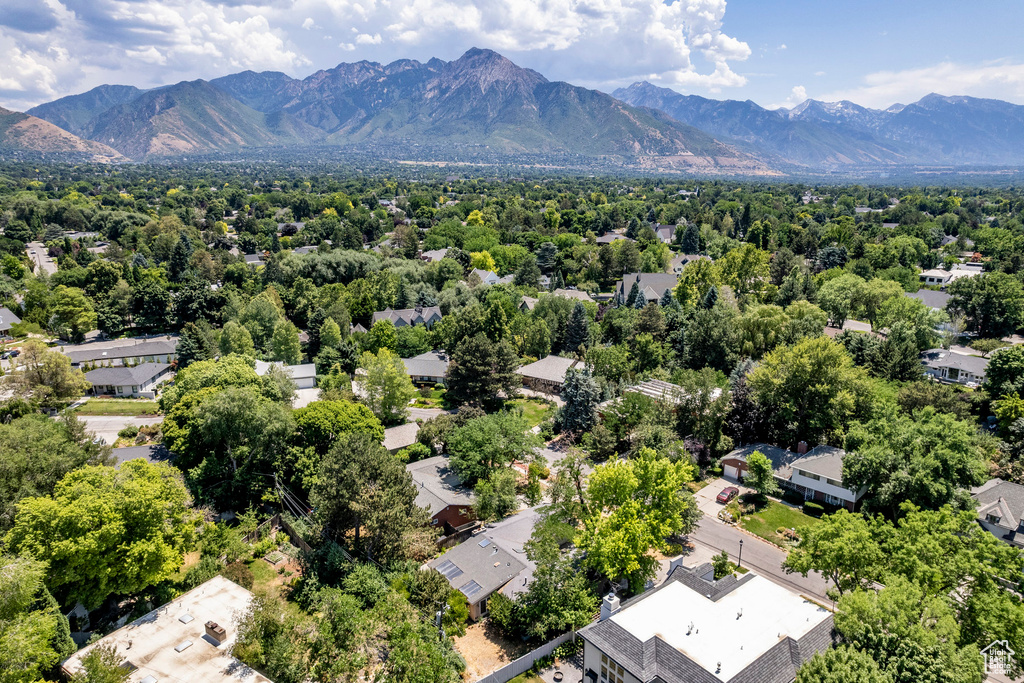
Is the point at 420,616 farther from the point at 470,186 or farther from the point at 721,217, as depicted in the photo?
the point at 470,186

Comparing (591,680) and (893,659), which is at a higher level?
(893,659)

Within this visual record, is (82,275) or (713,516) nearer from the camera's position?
(713,516)

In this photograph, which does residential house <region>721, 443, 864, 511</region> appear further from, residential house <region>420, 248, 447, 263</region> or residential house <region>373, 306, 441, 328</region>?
residential house <region>420, 248, 447, 263</region>

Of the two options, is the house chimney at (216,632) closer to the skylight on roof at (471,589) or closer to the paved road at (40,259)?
the skylight on roof at (471,589)

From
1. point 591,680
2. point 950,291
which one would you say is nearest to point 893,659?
point 591,680

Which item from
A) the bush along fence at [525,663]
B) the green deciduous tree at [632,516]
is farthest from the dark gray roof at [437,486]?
the bush along fence at [525,663]

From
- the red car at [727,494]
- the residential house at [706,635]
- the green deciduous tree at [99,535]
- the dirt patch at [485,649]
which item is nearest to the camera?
the residential house at [706,635]
